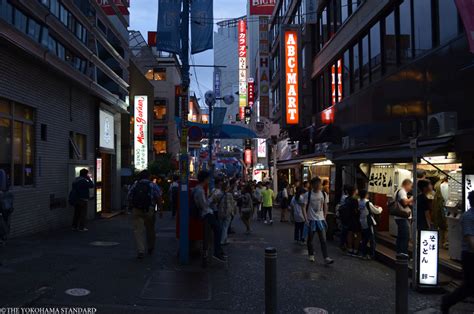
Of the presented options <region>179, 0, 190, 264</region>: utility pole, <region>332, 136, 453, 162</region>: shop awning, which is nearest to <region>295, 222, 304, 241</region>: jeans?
<region>332, 136, 453, 162</region>: shop awning

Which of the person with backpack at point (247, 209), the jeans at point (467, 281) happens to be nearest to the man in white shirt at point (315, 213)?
the jeans at point (467, 281)

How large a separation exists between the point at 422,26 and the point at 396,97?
2.13 metres

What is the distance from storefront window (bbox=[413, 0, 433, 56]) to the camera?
11.5 meters

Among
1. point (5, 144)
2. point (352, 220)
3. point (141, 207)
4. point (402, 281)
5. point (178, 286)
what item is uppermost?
point (5, 144)

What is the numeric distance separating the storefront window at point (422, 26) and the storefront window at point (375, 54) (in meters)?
3.08

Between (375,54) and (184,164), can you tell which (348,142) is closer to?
(375,54)

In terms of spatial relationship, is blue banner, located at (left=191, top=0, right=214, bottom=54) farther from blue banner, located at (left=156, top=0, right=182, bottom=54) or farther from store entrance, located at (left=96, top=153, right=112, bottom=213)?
store entrance, located at (left=96, top=153, right=112, bottom=213)

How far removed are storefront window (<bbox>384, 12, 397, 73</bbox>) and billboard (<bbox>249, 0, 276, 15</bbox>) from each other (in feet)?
91.0

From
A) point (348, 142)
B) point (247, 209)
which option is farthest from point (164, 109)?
point (247, 209)

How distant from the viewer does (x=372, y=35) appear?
16203 mm

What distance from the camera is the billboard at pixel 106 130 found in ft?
64.0

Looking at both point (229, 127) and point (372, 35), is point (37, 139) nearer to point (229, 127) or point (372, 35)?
point (229, 127)

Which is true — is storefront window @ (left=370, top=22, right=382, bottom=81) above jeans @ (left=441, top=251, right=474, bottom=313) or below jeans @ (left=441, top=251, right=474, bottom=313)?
above

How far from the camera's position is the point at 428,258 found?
25.3ft
